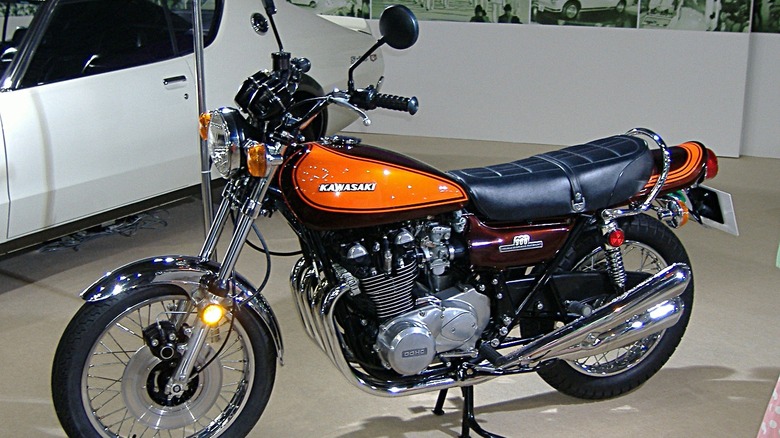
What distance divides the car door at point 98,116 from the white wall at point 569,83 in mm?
2736

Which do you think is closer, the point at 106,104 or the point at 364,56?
the point at 364,56

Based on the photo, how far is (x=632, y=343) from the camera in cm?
300

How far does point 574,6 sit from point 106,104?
3.61 metres

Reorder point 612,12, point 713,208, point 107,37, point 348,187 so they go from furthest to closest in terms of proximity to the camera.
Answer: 1. point 612,12
2. point 107,37
3. point 713,208
4. point 348,187

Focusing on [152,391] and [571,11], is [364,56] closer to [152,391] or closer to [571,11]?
[152,391]

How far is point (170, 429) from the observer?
272cm

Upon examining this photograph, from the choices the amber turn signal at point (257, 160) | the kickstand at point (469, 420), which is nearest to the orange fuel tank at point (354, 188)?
the amber turn signal at point (257, 160)

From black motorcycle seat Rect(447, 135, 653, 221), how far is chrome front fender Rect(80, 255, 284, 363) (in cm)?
64

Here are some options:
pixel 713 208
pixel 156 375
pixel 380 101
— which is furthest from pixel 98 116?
pixel 713 208

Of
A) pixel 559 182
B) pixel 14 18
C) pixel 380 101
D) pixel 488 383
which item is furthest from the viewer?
pixel 14 18

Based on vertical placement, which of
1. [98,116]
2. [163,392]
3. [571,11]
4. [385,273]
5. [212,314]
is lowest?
[163,392]

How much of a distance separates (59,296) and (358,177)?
2.01 m

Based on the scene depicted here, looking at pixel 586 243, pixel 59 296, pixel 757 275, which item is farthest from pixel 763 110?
pixel 59 296

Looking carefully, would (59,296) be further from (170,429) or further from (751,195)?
(751,195)
